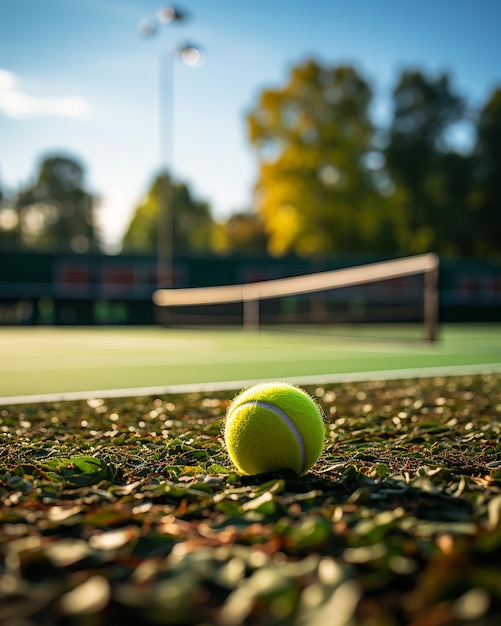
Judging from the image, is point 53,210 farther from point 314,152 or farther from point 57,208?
point 314,152

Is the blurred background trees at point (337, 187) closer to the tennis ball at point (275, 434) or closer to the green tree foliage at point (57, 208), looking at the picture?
the green tree foliage at point (57, 208)

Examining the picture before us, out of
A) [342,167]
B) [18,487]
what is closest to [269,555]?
[18,487]

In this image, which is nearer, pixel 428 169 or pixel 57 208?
pixel 428 169

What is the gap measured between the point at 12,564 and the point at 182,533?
1.87ft

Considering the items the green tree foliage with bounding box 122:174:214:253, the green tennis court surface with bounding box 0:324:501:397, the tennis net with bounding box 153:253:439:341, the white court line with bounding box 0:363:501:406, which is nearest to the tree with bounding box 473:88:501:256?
the tennis net with bounding box 153:253:439:341

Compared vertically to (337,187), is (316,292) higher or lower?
lower

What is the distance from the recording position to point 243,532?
2.32m

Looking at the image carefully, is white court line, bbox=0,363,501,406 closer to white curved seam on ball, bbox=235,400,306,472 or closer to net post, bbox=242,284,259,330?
white curved seam on ball, bbox=235,400,306,472

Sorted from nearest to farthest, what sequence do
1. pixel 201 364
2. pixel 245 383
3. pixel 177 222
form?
pixel 245 383 → pixel 201 364 → pixel 177 222

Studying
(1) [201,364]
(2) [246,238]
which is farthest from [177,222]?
(1) [201,364]

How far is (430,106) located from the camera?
50000mm

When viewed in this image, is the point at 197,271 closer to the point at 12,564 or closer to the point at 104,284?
the point at 104,284

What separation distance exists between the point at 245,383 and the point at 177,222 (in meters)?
67.8

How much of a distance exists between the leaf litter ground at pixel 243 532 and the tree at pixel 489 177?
4909 centimetres
